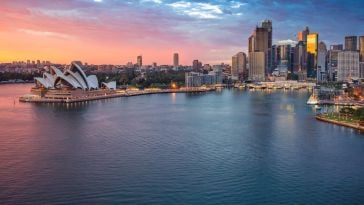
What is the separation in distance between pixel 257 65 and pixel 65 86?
42807 mm

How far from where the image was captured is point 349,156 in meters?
9.19

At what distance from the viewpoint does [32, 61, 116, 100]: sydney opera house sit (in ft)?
76.6

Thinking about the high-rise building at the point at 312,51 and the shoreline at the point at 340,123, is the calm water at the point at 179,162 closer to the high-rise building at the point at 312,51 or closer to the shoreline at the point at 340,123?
the shoreline at the point at 340,123

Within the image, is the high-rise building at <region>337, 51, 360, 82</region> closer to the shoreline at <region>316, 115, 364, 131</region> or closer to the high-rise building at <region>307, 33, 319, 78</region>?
the high-rise building at <region>307, 33, 319, 78</region>

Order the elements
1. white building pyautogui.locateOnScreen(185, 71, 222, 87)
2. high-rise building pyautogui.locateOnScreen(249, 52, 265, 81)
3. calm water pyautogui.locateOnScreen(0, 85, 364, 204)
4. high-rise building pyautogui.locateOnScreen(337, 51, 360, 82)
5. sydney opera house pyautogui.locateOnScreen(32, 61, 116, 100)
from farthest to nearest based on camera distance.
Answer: high-rise building pyautogui.locateOnScreen(249, 52, 265, 81)
high-rise building pyautogui.locateOnScreen(337, 51, 360, 82)
white building pyautogui.locateOnScreen(185, 71, 222, 87)
sydney opera house pyautogui.locateOnScreen(32, 61, 116, 100)
calm water pyautogui.locateOnScreen(0, 85, 364, 204)

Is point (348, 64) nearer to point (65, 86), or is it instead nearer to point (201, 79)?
point (201, 79)

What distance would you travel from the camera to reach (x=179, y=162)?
853cm

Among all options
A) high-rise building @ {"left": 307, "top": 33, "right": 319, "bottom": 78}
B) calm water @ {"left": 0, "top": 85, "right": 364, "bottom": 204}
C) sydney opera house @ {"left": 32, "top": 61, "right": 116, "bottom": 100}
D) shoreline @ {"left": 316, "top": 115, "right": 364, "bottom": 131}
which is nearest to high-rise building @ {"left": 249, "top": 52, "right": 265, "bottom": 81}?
high-rise building @ {"left": 307, "top": 33, "right": 319, "bottom": 78}

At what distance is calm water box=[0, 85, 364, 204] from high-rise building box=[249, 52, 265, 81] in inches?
1877

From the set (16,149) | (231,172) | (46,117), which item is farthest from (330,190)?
(46,117)

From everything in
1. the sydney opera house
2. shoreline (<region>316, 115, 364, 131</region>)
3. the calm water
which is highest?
the sydney opera house

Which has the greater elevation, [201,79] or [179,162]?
[201,79]

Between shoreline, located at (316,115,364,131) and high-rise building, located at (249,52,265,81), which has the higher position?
high-rise building, located at (249,52,265,81)

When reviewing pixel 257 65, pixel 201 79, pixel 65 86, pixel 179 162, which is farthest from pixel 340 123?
pixel 257 65
